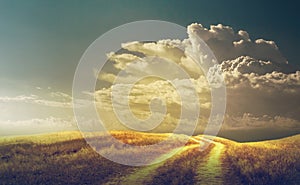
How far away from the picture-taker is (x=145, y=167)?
17047 mm

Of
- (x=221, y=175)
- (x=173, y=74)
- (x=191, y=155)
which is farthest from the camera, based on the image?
(x=173, y=74)

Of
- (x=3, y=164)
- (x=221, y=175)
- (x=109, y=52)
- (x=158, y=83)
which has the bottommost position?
(x=221, y=175)

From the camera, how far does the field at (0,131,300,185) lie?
1609cm

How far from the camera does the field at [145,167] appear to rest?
52.8ft

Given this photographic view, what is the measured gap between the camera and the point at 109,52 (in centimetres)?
1892

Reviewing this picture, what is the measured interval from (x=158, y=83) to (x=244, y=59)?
11.3 feet

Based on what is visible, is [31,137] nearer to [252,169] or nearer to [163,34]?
[163,34]

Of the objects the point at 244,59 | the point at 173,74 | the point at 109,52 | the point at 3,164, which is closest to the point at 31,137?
the point at 3,164

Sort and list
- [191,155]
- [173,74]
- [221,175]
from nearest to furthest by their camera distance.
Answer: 1. [221,175]
2. [191,155]
3. [173,74]

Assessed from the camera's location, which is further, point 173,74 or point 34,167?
point 173,74

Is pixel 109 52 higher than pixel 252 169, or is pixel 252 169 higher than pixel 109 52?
pixel 109 52

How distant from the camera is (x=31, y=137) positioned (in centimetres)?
1861

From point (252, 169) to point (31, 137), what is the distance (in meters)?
8.37

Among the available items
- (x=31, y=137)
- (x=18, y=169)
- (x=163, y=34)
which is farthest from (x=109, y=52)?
(x=18, y=169)
